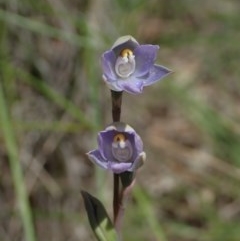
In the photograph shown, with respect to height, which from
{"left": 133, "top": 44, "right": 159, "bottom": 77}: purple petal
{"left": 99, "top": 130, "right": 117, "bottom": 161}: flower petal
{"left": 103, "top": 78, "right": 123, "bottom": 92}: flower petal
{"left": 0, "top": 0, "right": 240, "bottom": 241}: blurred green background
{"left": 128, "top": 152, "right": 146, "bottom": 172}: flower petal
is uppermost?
{"left": 0, "top": 0, "right": 240, "bottom": 241}: blurred green background

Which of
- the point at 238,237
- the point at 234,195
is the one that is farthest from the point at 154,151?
the point at 238,237

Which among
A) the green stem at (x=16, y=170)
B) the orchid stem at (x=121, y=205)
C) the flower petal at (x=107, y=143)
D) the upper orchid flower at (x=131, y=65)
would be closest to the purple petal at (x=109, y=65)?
the upper orchid flower at (x=131, y=65)

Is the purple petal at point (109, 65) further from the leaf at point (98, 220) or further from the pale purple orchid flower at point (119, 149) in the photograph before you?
the leaf at point (98, 220)

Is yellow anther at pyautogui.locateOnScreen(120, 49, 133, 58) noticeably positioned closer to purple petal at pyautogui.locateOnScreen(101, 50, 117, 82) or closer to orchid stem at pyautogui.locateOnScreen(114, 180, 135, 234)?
purple petal at pyautogui.locateOnScreen(101, 50, 117, 82)

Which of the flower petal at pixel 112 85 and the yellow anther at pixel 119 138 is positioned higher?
the flower petal at pixel 112 85

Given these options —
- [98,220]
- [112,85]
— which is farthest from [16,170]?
[112,85]

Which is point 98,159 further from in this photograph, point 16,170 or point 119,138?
point 16,170

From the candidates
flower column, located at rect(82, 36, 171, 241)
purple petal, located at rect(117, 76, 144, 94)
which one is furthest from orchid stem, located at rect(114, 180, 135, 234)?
purple petal, located at rect(117, 76, 144, 94)
